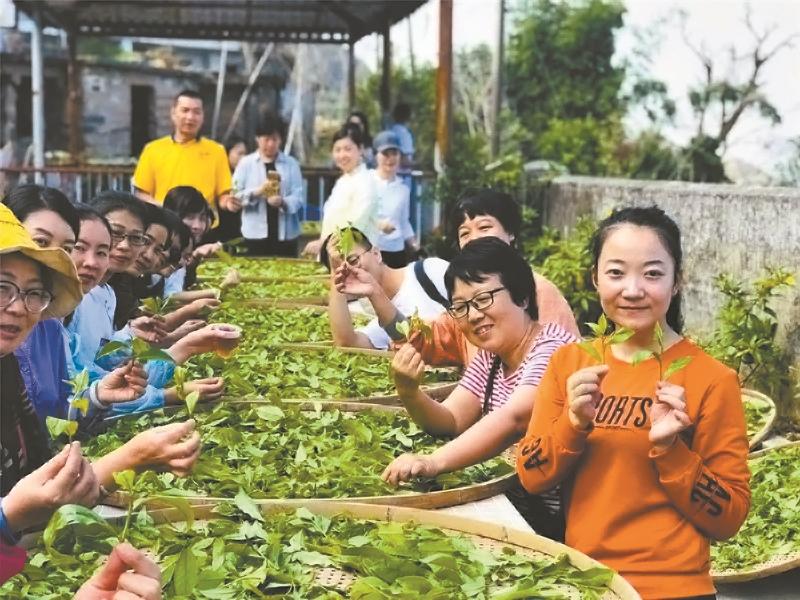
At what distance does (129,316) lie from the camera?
4102mm

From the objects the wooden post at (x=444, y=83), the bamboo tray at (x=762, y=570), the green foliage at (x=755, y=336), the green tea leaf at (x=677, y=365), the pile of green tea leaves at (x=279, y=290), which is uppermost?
the wooden post at (x=444, y=83)

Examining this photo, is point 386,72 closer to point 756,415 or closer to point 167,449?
point 756,415

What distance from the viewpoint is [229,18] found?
1313 cm

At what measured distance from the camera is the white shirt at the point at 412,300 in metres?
4.34

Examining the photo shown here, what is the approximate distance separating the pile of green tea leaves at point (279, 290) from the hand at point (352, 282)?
1279mm

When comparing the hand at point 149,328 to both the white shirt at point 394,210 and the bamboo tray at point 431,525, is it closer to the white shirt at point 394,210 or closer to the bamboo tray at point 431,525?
the bamboo tray at point 431,525

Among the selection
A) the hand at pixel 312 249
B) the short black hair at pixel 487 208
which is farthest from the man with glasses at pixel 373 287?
the hand at pixel 312 249

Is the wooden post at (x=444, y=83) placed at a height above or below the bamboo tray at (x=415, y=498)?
above

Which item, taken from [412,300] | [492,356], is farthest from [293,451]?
[412,300]

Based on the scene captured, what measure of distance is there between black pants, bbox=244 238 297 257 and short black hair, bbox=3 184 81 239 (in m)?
5.13

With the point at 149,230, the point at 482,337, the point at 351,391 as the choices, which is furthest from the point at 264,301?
the point at 482,337

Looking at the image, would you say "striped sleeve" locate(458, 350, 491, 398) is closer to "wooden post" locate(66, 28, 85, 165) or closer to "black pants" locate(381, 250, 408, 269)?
"black pants" locate(381, 250, 408, 269)

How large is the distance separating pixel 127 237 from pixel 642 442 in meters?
2.26

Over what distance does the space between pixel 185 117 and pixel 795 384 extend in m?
3.97
